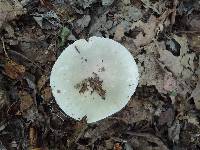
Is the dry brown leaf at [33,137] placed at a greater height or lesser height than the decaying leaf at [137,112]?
lesser

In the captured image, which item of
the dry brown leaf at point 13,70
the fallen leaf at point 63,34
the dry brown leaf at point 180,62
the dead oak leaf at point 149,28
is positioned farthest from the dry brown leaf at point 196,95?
the dry brown leaf at point 13,70

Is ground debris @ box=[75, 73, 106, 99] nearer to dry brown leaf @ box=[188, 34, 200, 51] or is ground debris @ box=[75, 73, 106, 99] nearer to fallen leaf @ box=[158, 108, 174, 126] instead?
fallen leaf @ box=[158, 108, 174, 126]

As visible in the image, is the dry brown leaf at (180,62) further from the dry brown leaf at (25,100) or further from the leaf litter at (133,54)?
the dry brown leaf at (25,100)

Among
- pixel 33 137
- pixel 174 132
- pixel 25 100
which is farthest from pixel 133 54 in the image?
pixel 33 137

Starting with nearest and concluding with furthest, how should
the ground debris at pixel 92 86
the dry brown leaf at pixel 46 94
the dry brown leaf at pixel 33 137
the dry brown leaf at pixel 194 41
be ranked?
1. the ground debris at pixel 92 86
2. the dry brown leaf at pixel 33 137
3. the dry brown leaf at pixel 46 94
4. the dry brown leaf at pixel 194 41

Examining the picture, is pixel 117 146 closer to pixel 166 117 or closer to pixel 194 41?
pixel 166 117

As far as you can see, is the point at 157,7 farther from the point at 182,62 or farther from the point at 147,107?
the point at 147,107
